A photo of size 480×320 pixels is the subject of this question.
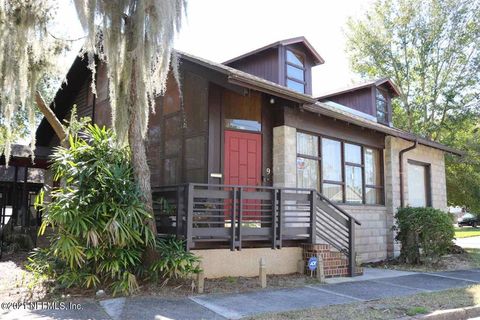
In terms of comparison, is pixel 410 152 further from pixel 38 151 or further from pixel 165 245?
pixel 38 151

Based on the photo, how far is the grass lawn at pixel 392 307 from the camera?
18.6 ft

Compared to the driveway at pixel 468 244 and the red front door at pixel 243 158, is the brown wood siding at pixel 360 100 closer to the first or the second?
the red front door at pixel 243 158

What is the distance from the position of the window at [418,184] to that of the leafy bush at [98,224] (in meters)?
10.4

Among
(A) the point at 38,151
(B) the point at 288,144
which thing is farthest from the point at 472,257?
(A) the point at 38,151

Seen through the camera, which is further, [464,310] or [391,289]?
[391,289]

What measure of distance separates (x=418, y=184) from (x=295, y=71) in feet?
20.9

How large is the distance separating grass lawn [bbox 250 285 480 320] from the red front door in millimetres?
3954

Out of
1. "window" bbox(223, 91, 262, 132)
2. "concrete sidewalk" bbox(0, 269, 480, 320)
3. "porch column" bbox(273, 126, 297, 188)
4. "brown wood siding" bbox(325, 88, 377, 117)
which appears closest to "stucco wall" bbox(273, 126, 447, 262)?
"porch column" bbox(273, 126, 297, 188)

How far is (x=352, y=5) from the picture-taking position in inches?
849

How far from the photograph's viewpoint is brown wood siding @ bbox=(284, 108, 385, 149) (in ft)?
33.3

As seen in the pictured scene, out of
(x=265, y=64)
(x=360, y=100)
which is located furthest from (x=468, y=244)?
(x=265, y=64)

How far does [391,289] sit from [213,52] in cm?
1014

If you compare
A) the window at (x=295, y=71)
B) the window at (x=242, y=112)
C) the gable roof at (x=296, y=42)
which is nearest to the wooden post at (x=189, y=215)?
the window at (x=242, y=112)

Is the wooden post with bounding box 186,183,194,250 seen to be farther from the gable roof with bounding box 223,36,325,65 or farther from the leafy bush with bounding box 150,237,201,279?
the gable roof with bounding box 223,36,325,65
